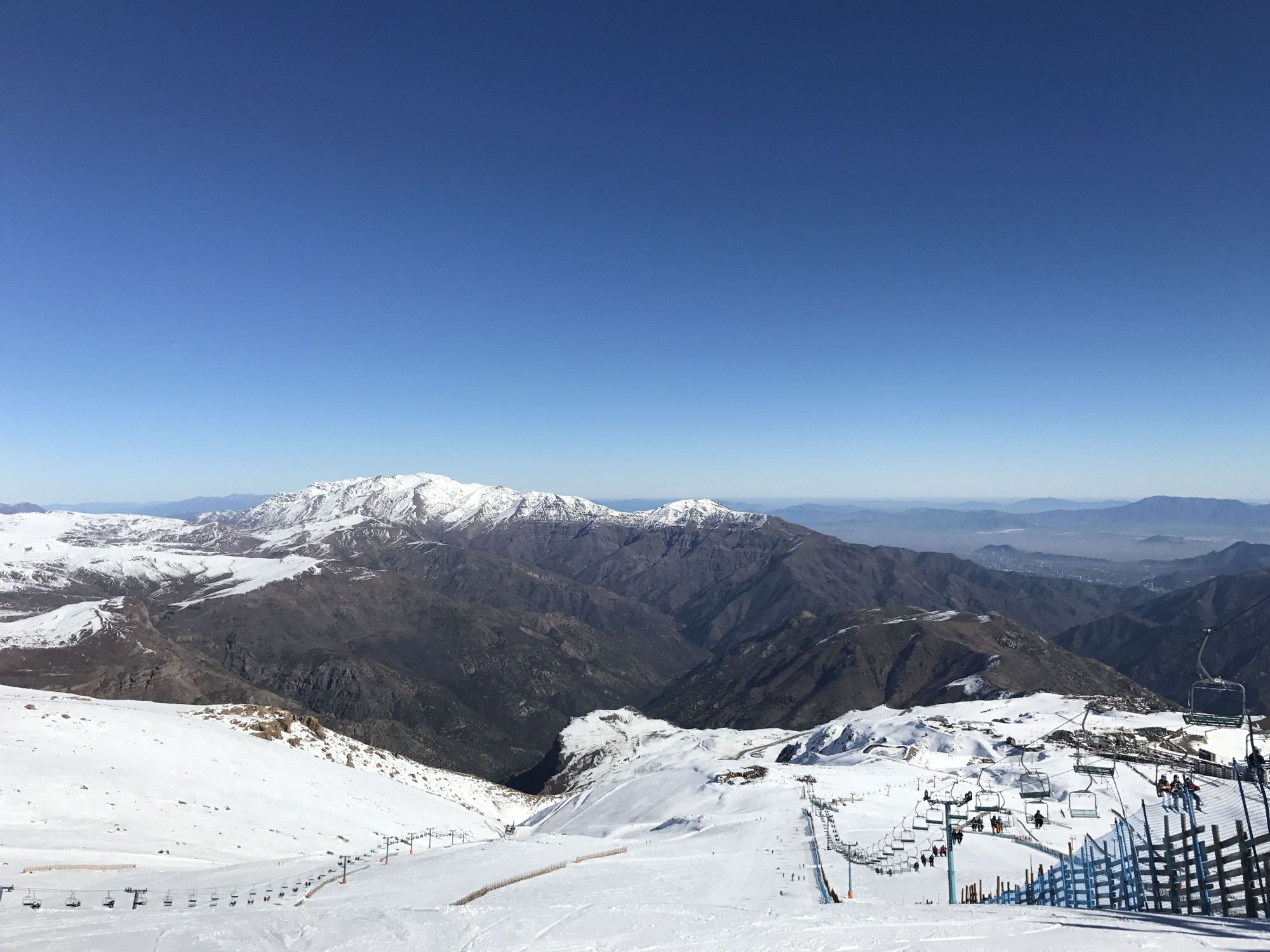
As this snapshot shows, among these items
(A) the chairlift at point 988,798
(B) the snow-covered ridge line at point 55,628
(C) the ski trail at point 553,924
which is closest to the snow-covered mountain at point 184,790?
(C) the ski trail at point 553,924

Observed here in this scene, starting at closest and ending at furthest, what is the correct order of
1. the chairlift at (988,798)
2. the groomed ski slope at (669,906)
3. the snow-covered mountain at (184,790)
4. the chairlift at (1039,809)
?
the groomed ski slope at (669,906) < the snow-covered mountain at (184,790) < the chairlift at (988,798) < the chairlift at (1039,809)

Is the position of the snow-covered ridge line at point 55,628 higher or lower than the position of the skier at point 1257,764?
lower

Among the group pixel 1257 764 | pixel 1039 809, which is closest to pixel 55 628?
pixel 1039 809

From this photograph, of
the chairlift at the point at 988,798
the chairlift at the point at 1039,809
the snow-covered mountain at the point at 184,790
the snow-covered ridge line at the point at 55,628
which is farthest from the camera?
the snow-covered ridge line at the point at 55,628

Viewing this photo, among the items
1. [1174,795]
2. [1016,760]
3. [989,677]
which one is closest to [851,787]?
[1016,760]

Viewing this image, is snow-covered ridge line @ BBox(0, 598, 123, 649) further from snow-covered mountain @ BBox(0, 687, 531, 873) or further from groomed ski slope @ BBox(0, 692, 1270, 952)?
groomed ski slope @ BBox(0, 692, 1270, 952)

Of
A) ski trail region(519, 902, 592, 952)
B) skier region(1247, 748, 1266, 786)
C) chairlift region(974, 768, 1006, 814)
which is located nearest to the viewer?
skier region(1247, 748, 1266, 786)

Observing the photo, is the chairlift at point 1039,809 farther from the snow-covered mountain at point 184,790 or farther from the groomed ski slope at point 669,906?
the snow-covered mountain at point 184,790

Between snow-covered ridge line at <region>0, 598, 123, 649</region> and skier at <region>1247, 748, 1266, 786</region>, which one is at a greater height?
skier at <region>1247, 748, 1266, 786</region>

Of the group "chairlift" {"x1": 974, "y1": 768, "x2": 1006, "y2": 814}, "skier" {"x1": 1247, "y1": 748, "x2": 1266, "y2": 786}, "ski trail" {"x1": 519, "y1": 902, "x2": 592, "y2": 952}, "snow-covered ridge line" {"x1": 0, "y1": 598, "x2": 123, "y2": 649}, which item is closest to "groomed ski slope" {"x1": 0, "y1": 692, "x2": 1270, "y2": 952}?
"ski trail" {"x1": 519, "y1": 902, "x2": 592, "y2": 952}
